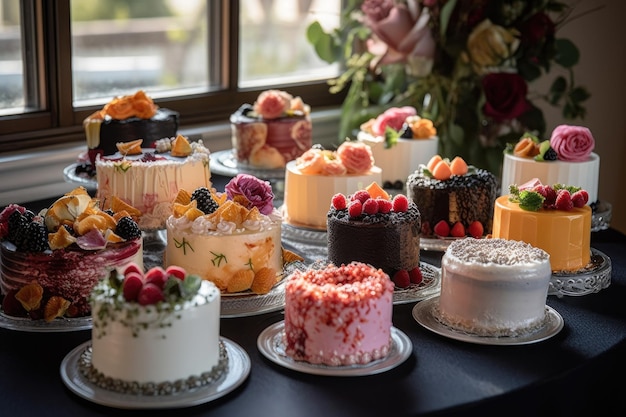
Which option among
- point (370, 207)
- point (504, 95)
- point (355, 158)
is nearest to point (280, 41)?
point (504, 95)

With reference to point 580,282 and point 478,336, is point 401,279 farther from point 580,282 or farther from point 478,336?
point 580,282

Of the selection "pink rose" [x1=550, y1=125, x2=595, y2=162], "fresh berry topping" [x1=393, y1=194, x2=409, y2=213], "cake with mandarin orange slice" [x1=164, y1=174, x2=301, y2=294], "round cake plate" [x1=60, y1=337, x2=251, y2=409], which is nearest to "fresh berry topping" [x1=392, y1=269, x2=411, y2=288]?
"fresh berry topping" [x1=393, y1=194, x2=409, y2=213]

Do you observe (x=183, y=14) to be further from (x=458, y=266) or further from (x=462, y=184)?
(x=458, y=266)

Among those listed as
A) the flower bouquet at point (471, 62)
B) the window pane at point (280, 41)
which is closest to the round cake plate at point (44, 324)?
the flower bouquet at point (471, 62)

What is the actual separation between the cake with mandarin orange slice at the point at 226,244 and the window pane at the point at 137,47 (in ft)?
3.55

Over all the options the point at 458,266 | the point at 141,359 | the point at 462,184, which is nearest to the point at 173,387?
the point at 141,359

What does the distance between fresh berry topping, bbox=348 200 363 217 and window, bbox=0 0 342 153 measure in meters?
1.16

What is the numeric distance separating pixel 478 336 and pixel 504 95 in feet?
4.04

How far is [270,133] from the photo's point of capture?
2.72m

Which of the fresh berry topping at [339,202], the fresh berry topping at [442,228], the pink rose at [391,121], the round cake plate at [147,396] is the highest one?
the pink rose at [391,121]

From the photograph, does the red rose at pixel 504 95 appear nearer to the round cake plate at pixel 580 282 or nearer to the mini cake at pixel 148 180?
the round cake plate at pixel 580 282

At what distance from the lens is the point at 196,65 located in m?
3.20

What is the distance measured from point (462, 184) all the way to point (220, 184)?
84 cm

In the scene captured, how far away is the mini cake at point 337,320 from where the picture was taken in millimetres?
1601
